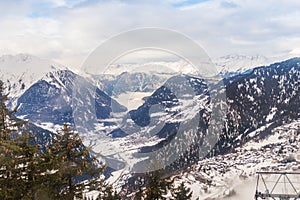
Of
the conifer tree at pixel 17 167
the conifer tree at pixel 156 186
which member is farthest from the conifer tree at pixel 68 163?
the conifer tree at pixel 156 186

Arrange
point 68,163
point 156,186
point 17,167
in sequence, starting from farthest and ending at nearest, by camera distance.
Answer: point 156,186
point 68,163
point 17,167

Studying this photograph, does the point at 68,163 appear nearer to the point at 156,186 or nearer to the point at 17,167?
the point at 17,167

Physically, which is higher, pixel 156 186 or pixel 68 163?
pixel 68 163

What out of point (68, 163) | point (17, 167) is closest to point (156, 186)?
point (68, 163)

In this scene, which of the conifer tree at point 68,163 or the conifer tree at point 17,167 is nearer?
the conifer tree at point 17,167

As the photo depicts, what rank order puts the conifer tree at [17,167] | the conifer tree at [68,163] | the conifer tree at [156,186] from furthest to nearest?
the conifer tree at [156,186] < the conifer tree at [68,163] < the conifer tree at [17,167]

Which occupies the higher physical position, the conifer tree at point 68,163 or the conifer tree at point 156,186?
the conifer tree at point 68,163

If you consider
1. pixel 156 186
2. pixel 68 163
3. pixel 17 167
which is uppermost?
pixel 17 167

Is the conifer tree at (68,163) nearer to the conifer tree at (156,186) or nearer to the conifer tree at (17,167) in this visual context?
the conifer tree at (17,167)

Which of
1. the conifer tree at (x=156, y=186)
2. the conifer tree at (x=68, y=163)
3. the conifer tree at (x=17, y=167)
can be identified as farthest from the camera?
the conifer tree at (x=156, y=186)

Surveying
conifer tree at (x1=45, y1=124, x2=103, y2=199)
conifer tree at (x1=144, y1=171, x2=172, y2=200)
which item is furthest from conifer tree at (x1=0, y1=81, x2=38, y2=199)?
conifer tree at (x1=144, y1=171, x2=172, y2=200)

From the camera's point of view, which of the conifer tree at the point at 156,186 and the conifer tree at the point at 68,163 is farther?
the conifer tree at the point at 156,186

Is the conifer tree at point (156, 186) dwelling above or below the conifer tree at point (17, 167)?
below

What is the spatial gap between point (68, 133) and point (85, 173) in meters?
2.59
